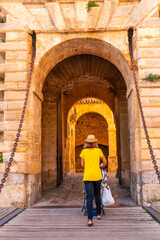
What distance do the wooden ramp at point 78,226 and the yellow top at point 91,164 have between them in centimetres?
78

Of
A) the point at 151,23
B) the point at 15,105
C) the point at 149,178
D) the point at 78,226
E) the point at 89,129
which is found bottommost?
the point at 78,226

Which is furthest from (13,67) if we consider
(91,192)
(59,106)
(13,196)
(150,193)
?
(59,106)

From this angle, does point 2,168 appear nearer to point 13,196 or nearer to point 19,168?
point 19,168

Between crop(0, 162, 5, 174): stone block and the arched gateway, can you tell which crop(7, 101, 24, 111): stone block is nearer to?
the arched gateway

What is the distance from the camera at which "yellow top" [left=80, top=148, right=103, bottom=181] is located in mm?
3949

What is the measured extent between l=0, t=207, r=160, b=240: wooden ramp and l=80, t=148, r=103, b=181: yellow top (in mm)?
779

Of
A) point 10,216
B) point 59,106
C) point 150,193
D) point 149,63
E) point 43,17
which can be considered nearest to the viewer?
point 10,216

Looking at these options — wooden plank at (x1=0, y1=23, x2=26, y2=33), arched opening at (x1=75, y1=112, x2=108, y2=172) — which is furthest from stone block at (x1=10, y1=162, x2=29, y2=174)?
arched opening at (x1=75, y1=112, x2=108, y2=172)

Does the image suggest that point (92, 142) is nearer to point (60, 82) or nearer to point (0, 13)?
point (0, 13)

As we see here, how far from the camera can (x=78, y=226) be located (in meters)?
3.79

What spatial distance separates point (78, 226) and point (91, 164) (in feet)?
3.36

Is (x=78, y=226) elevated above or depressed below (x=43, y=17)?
below

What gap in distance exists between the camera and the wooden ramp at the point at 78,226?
3322 millimetres

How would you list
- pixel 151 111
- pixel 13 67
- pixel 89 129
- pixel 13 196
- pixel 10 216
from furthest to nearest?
pixel 89 129 → pixel 13 67 → pixel 151 111 → pixel 13 196 → pixel 10 216
